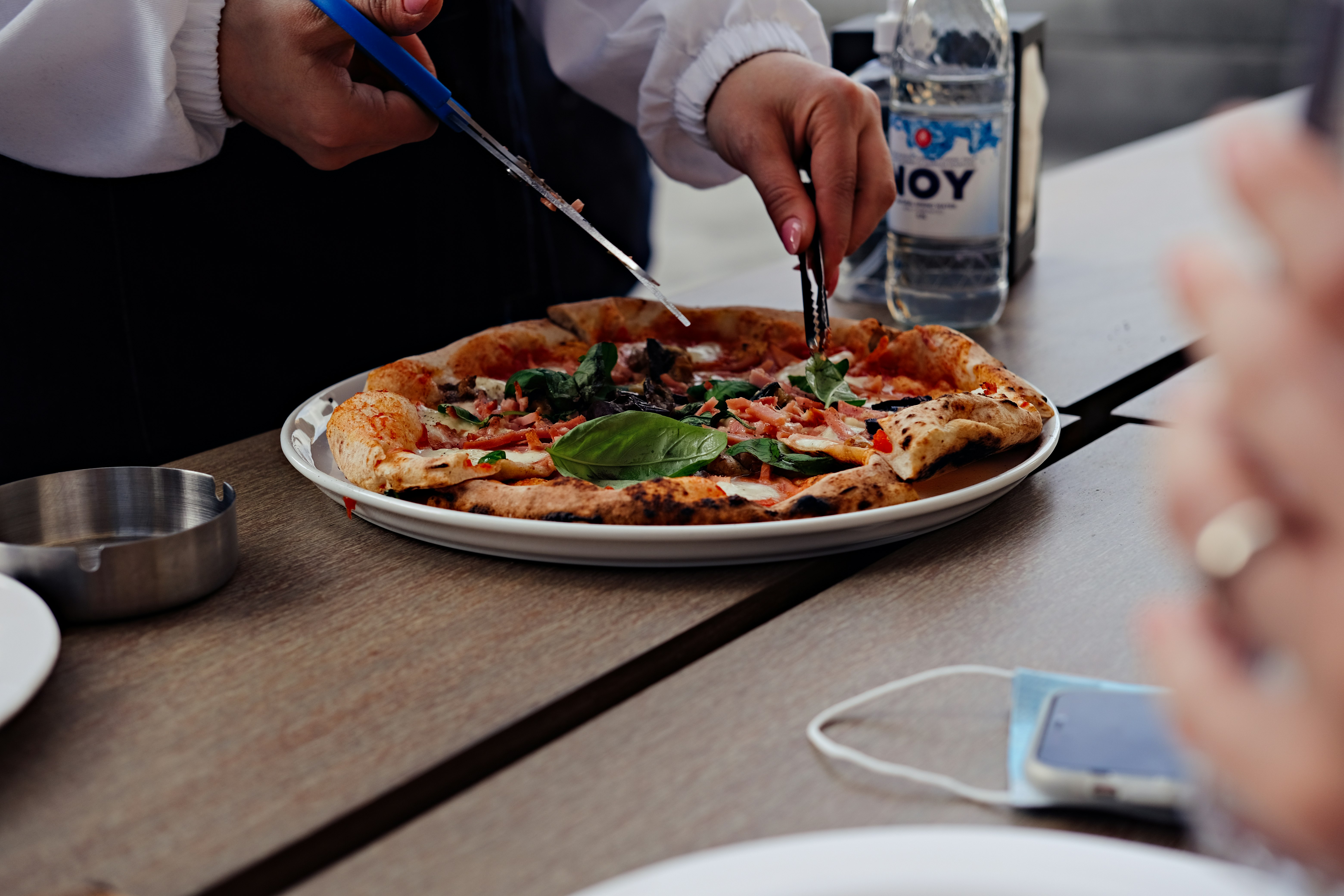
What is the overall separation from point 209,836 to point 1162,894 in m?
0.46

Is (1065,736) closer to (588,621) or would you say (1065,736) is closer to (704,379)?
(588,621)

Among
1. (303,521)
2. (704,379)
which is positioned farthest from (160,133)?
(704,379)

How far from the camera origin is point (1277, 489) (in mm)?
368

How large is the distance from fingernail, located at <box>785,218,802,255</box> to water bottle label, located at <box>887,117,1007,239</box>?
11.4 inches

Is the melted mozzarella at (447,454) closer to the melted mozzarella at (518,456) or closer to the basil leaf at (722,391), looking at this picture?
the melted mozzarella at (518,456)

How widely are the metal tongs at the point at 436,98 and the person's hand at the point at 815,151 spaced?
0.18m

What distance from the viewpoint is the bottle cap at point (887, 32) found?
5.79ft

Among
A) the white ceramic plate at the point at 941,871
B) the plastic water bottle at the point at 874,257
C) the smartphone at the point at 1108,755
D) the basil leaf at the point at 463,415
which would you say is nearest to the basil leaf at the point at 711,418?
the basil leaf at the point at 463,415

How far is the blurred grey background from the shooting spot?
21.6ft

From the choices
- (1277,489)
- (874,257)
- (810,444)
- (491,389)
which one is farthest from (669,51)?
(1277,489)

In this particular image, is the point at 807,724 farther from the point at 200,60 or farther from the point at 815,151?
the point at 200,60

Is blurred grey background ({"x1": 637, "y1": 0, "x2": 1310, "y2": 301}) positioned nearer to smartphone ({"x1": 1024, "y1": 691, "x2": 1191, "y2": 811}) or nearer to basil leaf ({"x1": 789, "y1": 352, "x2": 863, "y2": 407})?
basil leaf ({"x1": 789, "y1": 352, "x2": 863, "y2": 407})

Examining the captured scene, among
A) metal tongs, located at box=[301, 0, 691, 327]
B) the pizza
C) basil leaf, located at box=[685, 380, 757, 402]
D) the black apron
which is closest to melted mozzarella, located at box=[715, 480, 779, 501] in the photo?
the pizza

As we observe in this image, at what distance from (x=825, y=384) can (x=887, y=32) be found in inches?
30.8
